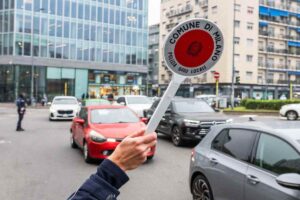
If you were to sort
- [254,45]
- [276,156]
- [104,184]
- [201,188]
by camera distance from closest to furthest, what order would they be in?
[104,184]
[276,156]
[201,188]
[254,45]

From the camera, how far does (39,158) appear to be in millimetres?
9812

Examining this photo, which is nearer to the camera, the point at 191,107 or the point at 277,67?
the point at 191,107

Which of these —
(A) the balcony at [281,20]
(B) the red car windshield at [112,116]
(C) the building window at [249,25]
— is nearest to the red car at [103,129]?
(B) the red car windshield at [112,116]

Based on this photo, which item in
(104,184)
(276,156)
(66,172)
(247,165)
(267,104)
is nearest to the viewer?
(104,184)

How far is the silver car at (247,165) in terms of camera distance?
3.71 m

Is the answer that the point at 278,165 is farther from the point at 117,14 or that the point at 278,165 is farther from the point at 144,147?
the point at 117,14

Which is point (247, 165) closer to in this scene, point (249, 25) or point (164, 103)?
point (164, 103)

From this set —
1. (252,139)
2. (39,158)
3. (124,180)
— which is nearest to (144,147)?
(124,180)

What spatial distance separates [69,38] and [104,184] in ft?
181

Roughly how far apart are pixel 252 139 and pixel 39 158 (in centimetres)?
679

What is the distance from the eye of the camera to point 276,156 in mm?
3982

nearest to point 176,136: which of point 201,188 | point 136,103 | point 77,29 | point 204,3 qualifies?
point 201,188

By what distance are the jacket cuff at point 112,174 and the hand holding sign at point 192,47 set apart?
56 cm

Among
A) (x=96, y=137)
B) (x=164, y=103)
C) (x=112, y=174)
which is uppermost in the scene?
(x=164, y=103)
